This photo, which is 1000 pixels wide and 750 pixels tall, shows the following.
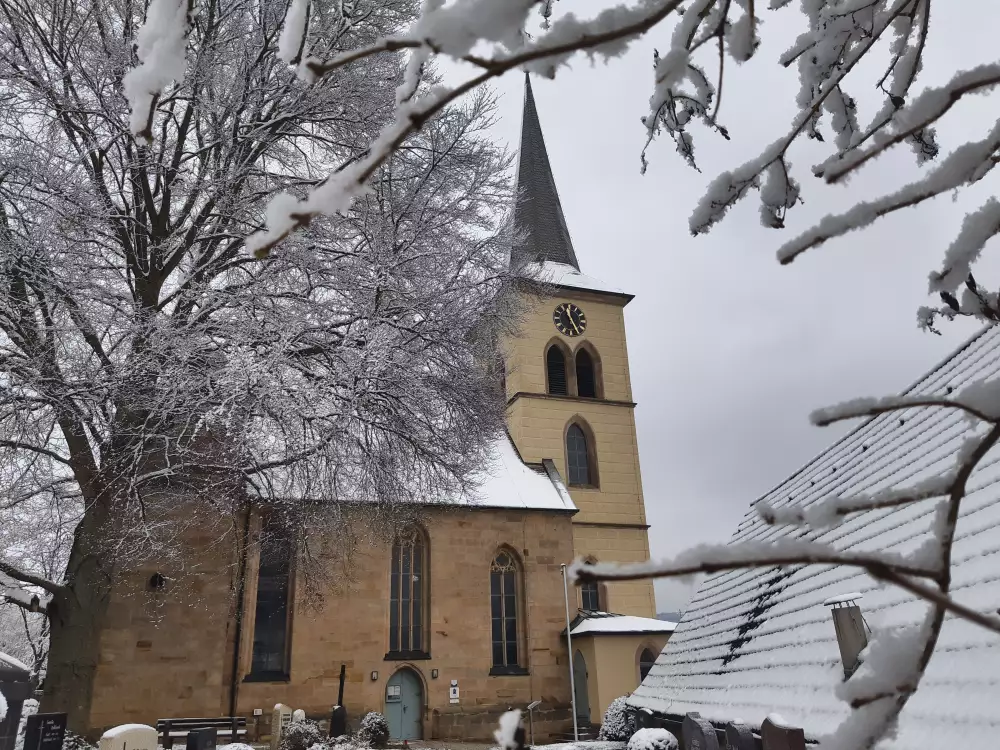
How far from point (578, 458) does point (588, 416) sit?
170cm

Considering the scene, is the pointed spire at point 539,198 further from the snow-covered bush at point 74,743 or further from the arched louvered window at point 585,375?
the snow-covered bush at point 74,743

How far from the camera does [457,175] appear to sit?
10469mm

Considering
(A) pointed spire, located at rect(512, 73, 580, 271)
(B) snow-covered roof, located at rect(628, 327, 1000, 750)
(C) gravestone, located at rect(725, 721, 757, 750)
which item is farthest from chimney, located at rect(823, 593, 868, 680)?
(A) pointed spire, located at rect(512, 73, 580, 271)

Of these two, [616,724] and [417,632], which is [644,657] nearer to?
[616,724]

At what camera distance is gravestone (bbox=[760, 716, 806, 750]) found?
15.0ft

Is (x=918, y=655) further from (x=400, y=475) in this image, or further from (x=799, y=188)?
(x=400, y=475)

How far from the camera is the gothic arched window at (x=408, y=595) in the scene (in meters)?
18.1

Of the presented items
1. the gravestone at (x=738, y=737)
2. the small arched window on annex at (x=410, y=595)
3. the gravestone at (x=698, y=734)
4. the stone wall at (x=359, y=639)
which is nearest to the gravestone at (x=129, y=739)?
the stone wall at (x=359, y=639)

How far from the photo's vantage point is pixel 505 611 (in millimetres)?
19297

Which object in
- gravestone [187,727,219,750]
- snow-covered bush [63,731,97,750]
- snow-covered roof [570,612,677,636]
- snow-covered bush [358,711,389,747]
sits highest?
snow-covered roof [570,612,677,636]

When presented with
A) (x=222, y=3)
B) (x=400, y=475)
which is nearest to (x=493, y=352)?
(x=400, y=475)

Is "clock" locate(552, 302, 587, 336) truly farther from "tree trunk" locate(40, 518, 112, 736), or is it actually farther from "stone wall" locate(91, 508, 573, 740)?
"tree trunk" locate(40, 518, 112, 736)

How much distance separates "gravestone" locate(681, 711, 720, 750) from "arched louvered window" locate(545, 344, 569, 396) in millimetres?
21563

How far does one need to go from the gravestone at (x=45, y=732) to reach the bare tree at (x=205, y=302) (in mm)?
755
